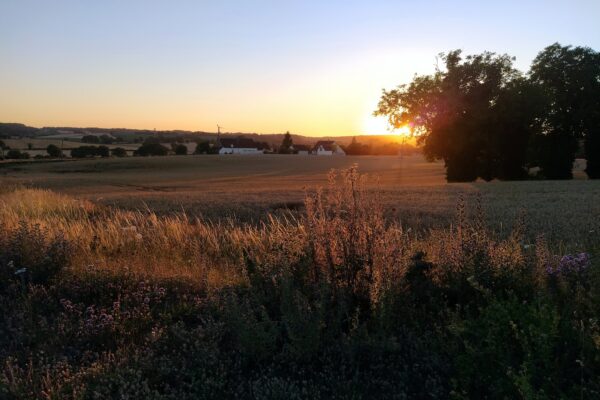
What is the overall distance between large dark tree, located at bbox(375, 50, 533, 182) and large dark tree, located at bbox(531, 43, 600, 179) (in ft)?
7.32

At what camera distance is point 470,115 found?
128 feet

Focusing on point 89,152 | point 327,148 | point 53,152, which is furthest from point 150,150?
point 327,148

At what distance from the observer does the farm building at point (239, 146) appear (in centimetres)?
12162

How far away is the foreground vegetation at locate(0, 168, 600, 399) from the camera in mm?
3004

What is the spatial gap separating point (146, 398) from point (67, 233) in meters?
4.97

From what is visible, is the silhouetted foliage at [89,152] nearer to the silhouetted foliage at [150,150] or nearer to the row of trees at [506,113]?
the silhouetted foliage at [150,150]

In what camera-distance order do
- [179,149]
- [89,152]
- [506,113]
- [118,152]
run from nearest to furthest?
[506,113], [89,152], [118,152], [179,149]

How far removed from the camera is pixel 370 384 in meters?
3.15

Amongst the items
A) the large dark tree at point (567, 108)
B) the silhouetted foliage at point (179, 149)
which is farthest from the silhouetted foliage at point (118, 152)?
the large dark tree at point (567, 108)

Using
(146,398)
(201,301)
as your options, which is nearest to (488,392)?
(146,398)

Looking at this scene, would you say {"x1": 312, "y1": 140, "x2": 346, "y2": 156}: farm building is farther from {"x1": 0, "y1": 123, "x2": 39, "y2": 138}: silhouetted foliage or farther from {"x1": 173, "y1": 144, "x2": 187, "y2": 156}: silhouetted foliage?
{"x1": 0, "y1": 123, "x2": 39, "y2": 138}: silhouetted foliage

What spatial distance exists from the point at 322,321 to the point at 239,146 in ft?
397

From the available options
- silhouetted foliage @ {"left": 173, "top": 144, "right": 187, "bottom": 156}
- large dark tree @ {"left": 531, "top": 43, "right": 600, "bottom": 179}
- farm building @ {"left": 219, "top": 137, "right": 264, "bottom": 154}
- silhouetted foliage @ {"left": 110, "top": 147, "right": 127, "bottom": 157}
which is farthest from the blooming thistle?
farm building @ {"left": 219, "top": 137, "right": 264, "bottom": 154}

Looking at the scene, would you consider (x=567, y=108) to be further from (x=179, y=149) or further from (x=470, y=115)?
(x=179, y=149)
